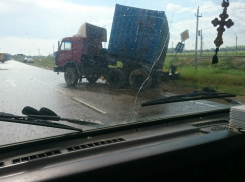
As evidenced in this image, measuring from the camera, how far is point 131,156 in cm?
212

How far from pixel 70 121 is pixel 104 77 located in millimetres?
7961

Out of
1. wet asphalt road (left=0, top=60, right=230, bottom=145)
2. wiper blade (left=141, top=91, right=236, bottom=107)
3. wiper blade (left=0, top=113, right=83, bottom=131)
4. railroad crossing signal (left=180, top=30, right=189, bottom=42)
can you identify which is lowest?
wet asphalt road (left=0, top=60, right=230, bottom=145)

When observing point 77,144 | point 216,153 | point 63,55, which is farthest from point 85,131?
point 63,55

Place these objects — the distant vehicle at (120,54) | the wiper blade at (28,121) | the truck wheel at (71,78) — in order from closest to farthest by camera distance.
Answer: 1. the wiper blade at (28,121)
2. the truck wheel at (71,78)
3. the distant vehicle at (120,54)

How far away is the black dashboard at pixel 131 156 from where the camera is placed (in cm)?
191

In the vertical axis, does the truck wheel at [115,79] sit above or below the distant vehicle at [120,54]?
below

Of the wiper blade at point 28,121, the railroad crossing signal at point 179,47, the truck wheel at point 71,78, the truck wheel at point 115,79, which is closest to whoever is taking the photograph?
the wiper blade at point 28,121

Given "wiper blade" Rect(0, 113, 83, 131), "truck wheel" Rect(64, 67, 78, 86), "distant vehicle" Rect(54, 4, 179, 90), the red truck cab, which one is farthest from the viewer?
the red truck cab

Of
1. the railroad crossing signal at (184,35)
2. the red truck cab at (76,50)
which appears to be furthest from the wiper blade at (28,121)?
the red truck cab at (76,50)

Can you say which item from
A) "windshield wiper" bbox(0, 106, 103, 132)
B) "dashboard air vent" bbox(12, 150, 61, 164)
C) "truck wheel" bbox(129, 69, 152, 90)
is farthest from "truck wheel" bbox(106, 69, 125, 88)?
"dashboard air vent" bbox(12, 150, 61, 164)

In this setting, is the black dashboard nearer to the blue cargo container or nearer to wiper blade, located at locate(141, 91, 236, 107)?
wiper blade, located at locate(141, 91, 236, 107)

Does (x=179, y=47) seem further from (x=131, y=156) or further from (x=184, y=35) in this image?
(x=131, y=156)

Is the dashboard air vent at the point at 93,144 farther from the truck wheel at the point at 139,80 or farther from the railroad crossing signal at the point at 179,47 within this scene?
the truck wheel at the point at 139,80

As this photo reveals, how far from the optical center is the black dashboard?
191cm
